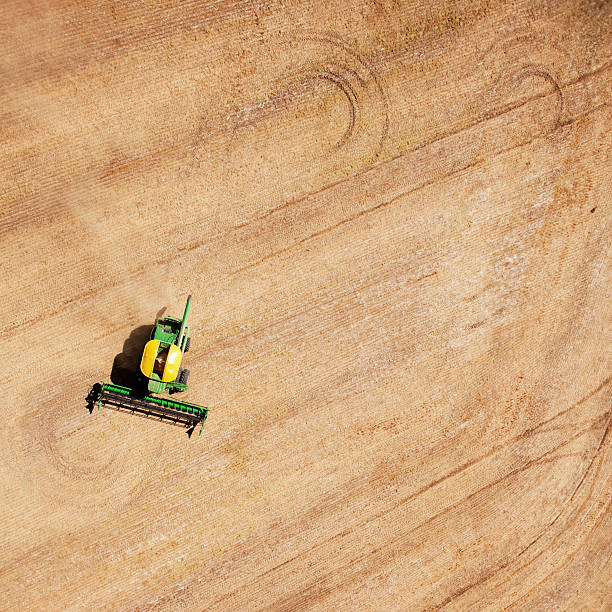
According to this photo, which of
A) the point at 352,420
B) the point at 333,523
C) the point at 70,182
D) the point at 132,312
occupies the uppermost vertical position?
the point at 70,182

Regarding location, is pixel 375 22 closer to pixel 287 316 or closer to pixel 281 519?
pixel 287 316

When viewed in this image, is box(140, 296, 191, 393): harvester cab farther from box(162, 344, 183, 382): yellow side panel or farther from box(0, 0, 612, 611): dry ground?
box(0, 0, 612, 611): dry ground

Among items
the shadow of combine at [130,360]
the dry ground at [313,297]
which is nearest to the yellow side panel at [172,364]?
the dry ground at [313,297]

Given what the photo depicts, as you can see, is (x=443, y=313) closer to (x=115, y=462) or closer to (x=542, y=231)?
(x=542, y=231)

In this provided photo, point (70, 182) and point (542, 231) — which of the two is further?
point (542, 231)

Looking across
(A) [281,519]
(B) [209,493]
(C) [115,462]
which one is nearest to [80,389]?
(C) [115,462]

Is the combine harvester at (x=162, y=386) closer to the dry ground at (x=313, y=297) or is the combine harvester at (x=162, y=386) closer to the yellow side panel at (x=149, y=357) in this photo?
the yellow side panel at (x=149, y=357)

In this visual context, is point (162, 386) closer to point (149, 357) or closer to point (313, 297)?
point (149, 357)

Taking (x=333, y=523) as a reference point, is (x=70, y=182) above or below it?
above
